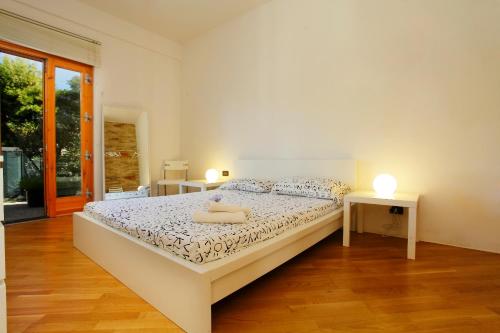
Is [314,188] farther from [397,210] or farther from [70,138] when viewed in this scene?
[70,138]

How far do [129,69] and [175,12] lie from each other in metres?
1.17

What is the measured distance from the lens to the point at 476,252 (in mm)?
2338

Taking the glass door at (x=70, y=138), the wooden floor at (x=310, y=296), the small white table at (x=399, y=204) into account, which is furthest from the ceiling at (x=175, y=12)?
the wooden floor at (x=310, y=296)

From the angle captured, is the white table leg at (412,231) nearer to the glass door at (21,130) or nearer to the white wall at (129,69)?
the white wall at (129,69)

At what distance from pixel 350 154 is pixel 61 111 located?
154 inches

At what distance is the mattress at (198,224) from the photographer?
4.60 feet

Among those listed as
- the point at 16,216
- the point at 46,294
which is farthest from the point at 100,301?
the point at 16,216

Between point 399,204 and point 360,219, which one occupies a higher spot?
point 399,204

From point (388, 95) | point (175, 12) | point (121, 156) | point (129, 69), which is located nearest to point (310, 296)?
point (388, 95)

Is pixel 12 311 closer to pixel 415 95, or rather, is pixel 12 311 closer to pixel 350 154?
pixel 350 154

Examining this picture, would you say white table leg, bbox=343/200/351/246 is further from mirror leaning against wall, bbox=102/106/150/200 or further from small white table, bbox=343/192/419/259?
mirror leaning against wall, bbox=102/106/150/200

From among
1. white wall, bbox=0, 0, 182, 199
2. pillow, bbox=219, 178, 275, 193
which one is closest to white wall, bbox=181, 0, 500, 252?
pillow, bbox=219, 178, 275, 193

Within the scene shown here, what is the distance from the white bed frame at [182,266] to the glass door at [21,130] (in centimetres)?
198

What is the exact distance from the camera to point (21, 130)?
358cm
